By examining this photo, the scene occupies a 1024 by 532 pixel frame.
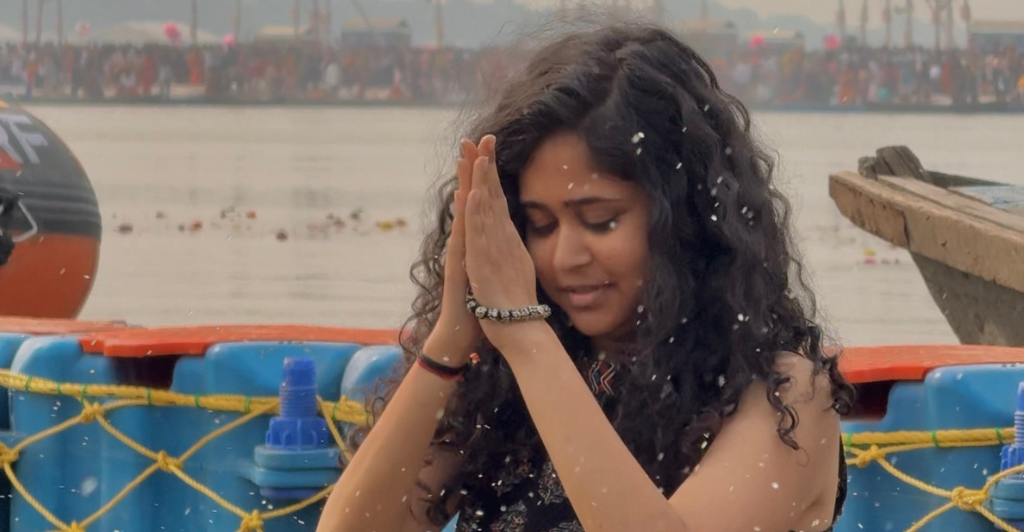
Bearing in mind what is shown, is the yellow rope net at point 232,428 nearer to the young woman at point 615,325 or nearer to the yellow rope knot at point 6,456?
the yellow rope knot at point 6,456

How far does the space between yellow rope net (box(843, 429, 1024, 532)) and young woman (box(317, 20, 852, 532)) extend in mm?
721

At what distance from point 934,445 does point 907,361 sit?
0.60 ft

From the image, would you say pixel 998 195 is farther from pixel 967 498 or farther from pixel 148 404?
pixel 148 404

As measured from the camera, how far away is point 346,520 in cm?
231

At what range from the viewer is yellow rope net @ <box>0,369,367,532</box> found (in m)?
3.34

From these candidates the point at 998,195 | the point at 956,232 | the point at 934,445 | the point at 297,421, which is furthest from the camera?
the point at 998,195

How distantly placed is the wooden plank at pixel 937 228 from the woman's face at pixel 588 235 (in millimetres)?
3373

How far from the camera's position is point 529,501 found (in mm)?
2246

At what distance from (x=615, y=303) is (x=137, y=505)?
1805 mm

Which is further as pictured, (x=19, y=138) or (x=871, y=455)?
(x=19, y=138)

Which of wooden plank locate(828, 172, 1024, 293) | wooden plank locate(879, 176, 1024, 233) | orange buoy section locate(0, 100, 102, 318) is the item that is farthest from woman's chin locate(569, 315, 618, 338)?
orange buoy section locate(0, 100, 102, 318)

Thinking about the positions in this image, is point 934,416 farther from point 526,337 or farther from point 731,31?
point 731,31

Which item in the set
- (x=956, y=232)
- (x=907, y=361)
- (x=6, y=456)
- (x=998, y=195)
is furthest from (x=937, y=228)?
(x=6, y=456)

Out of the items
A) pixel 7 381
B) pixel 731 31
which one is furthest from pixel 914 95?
pixel 7 381
